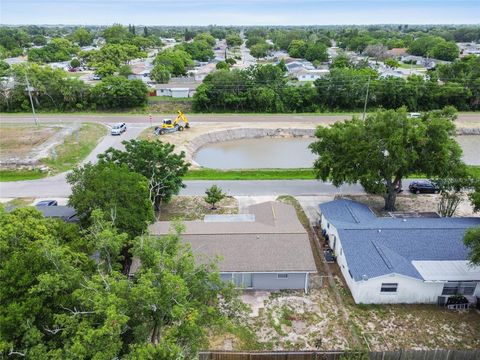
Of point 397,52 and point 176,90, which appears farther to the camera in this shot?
point 397,52

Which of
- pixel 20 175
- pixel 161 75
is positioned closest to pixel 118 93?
pixel 161 75

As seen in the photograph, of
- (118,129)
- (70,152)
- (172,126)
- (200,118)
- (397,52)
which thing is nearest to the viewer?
(70,152)

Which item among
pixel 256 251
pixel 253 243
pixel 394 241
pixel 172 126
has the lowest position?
pixel 256 251

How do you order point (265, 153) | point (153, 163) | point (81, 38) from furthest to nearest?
point (81, 38), point (265, 153), point (153, 163)

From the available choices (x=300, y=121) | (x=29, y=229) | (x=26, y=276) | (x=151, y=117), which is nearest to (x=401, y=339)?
(x=26, y=276)

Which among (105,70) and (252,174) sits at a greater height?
(105,70)

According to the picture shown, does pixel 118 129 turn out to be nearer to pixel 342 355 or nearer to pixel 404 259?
pixel 404 259

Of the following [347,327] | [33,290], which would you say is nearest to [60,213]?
[33,290]
